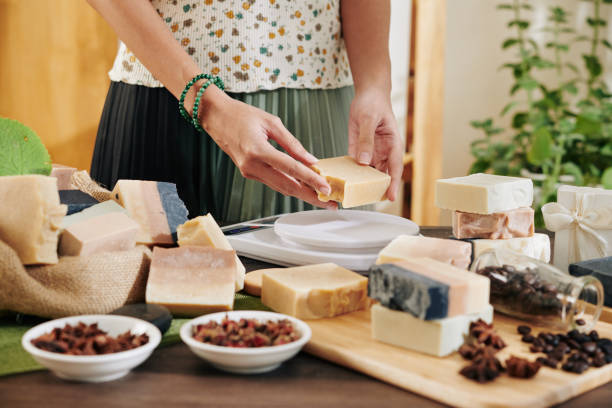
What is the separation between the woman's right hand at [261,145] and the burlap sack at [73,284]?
0.45m

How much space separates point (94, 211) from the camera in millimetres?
1042

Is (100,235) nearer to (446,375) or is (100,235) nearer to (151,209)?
(151,209)

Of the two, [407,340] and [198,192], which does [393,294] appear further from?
[198,192]

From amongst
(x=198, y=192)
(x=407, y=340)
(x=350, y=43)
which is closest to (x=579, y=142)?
(x=350, y=43)

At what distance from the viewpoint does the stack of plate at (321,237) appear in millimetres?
1181

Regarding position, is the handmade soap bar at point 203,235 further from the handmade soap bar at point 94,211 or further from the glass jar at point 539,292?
the glass jar at point 539,292

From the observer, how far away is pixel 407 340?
82 centimetres

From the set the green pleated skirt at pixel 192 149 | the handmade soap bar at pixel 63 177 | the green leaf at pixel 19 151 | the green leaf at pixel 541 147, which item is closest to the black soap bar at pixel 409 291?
the green leaf at pixel 19 151

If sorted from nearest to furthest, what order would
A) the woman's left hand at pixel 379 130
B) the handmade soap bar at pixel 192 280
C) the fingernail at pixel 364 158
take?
the handmade soap bar at pixel 192 280 < the fingernail at pixel 364 158 < the woman's left hand at pixel 379 130

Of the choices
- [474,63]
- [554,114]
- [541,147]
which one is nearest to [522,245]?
[541,147]

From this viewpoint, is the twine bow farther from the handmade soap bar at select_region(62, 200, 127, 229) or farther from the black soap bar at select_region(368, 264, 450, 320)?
the handmade soap bar at select_region(62, 200, 127, 229)

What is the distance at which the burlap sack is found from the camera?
0.87 metres

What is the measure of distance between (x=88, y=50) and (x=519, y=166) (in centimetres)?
213

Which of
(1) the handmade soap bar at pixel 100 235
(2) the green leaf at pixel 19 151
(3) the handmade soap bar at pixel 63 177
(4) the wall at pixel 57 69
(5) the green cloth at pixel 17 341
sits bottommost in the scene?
(5) the green cloth at pixel 17 341
